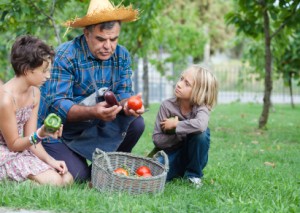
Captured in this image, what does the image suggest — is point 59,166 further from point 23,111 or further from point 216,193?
point 216,193

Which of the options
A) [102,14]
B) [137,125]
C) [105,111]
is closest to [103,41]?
[102,14]

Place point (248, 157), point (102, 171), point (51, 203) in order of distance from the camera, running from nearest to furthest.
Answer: point (51, 203) < point (102, 171) < point (248, 157)

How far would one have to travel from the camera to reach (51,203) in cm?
362

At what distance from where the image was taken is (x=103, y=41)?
474 cm

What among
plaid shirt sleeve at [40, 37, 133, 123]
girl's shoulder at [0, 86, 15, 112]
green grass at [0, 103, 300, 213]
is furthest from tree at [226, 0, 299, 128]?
girl's shoulder at [0, 86, 15, 112]

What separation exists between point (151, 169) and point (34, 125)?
41.3 inches

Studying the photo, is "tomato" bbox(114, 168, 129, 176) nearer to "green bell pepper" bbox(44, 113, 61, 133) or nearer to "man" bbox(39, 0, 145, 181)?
"man" bbox(39, 0, 145, 181)

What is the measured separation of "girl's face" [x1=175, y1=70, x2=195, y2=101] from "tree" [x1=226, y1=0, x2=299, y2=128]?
4223 millimetres

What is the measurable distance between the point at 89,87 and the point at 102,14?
2.23 feet

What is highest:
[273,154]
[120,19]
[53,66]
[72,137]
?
[120,19]

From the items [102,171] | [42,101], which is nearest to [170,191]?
[102,171]

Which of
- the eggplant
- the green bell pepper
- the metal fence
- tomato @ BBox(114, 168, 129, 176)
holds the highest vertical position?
the eggplant

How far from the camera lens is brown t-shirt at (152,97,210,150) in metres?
4.69

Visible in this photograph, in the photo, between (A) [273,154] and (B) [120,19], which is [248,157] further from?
(B) [120,19]
